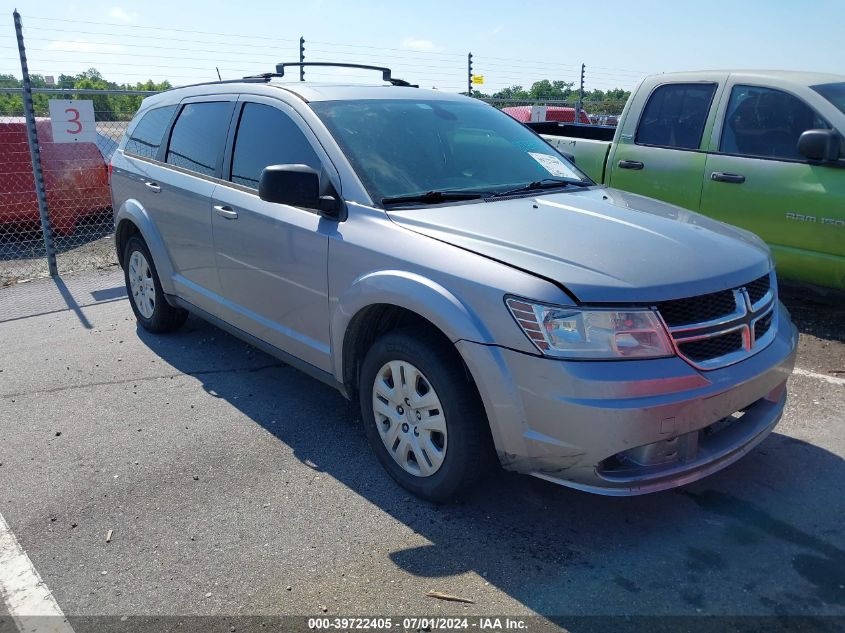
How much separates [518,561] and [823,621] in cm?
109

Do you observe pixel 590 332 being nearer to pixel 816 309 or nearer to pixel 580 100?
pixel 816 309

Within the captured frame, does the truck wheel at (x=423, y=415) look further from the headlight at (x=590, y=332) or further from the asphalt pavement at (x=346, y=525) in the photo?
the headlight at (x=590, y=332)

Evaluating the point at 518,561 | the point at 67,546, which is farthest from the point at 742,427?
the point at 67,546

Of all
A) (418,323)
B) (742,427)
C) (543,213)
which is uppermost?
(543,213)

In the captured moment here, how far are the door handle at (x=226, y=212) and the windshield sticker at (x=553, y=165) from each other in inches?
68.9

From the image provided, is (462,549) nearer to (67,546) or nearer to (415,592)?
(415,592)

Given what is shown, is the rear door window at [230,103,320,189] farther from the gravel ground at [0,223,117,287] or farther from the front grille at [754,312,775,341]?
the gravel ground at [0,223,117,287]

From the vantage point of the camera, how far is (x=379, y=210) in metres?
3.52

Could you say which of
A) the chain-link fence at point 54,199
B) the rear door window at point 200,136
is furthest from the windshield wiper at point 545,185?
the chain-link fence at point 54,199

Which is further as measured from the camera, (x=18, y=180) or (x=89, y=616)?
(x=18, y=180)

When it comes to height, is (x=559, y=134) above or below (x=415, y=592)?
above

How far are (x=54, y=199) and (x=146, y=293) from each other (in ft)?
15.6

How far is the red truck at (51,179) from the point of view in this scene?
931 centimetres

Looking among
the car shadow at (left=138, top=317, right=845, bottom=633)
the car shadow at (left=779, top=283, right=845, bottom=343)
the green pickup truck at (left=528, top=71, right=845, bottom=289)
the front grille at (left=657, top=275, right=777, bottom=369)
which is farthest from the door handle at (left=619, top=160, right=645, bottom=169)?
the front grille at (left=657, top=275, right=777, bottom=369)
